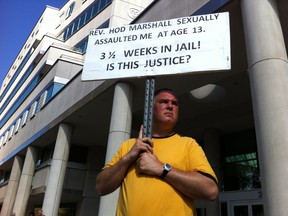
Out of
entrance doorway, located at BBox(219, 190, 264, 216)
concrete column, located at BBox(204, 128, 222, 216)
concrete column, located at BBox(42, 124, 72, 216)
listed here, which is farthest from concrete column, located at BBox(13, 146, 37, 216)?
entrance doorway, located at BBox(219, 190, 264, 216)

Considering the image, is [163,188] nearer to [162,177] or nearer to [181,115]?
[162,177]

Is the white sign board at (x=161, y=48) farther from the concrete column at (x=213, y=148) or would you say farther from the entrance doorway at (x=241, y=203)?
the concrete column at (x=213, y=148)

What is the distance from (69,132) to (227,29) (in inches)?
530

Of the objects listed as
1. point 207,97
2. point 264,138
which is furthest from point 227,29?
point 207,97

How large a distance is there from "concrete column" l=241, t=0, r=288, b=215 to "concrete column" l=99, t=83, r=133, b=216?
182 inches

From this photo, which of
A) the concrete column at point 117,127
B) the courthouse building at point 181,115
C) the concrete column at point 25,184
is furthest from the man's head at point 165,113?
Answer: the concrete column at point 25,184

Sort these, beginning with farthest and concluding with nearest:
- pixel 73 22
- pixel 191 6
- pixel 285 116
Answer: pixel 73 22 → pixel 191 6 → pixel 285 116

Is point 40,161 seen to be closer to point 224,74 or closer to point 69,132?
point 69,132

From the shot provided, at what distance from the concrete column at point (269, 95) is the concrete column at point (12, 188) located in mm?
21282

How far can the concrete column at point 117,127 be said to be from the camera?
8453 mm

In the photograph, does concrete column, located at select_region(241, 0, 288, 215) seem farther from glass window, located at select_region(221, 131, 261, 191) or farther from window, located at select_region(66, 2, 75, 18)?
window, located at select_region(66, 2, 75, 18)

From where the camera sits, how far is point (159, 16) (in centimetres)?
924

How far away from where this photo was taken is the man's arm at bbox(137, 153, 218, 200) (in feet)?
6.02

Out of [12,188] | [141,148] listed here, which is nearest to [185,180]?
[141,148]
